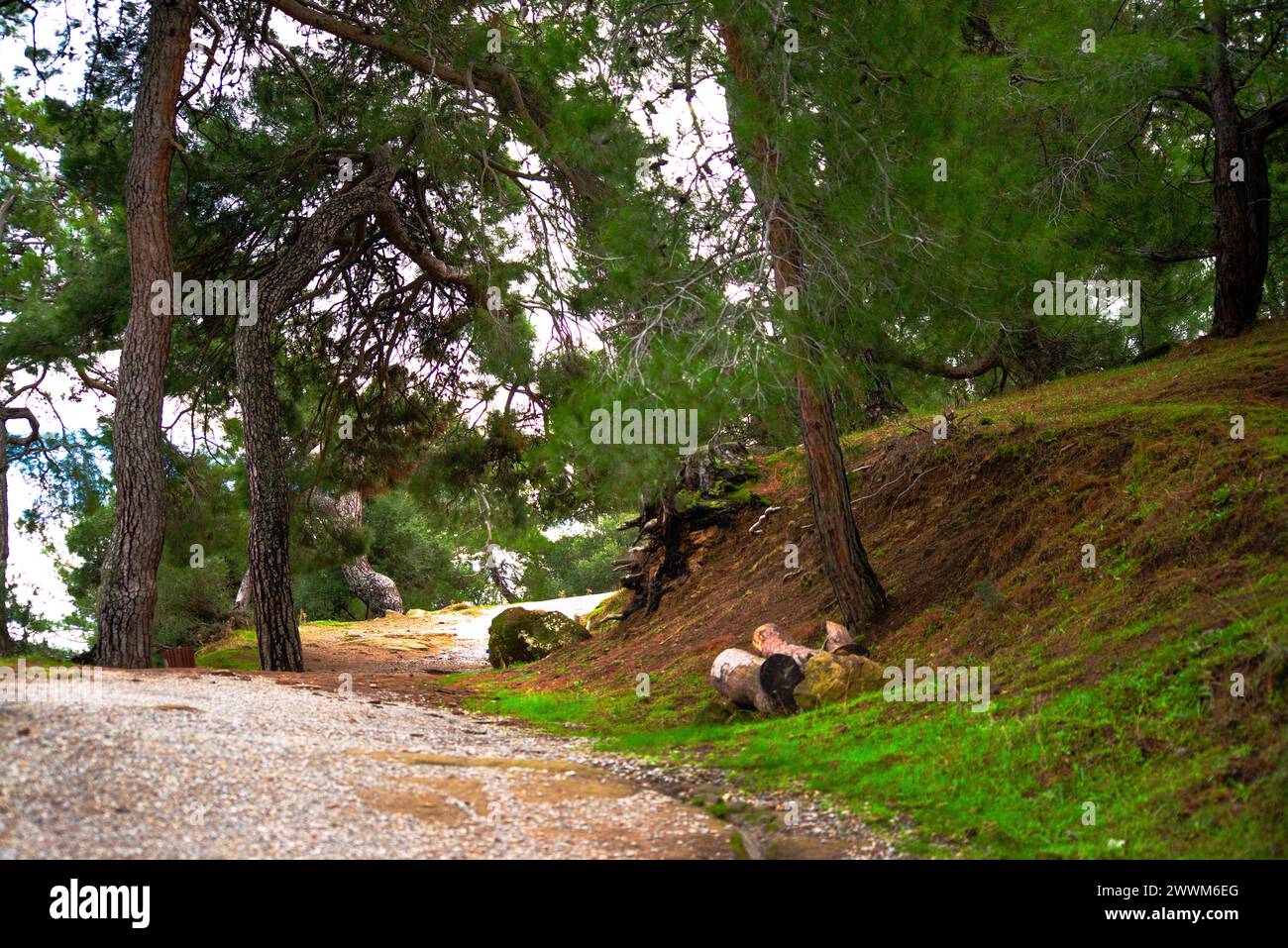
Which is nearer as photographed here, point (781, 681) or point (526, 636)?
point (781, 681)

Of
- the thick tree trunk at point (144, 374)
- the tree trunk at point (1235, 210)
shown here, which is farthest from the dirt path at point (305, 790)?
the tree trunk at point (1235, 210)

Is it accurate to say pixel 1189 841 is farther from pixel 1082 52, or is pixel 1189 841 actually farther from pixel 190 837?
pixel 1082 52

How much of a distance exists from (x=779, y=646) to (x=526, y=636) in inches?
228

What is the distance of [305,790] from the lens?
4570 mm

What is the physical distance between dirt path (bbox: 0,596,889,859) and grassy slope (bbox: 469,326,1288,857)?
835 mm

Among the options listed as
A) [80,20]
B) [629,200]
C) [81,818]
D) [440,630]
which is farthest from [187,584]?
[81,818]

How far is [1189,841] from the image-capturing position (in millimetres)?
3949

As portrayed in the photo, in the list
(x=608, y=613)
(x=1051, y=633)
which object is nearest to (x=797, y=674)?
(x=1051, y=633)

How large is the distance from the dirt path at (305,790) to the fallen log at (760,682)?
4.47ft

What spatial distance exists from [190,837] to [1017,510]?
645 centimetres

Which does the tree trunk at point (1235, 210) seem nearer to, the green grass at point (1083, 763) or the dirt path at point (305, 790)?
the green grass at point (1083, 763)

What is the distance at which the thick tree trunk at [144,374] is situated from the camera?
10.6 metres

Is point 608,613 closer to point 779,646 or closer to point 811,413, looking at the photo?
point 779,646
